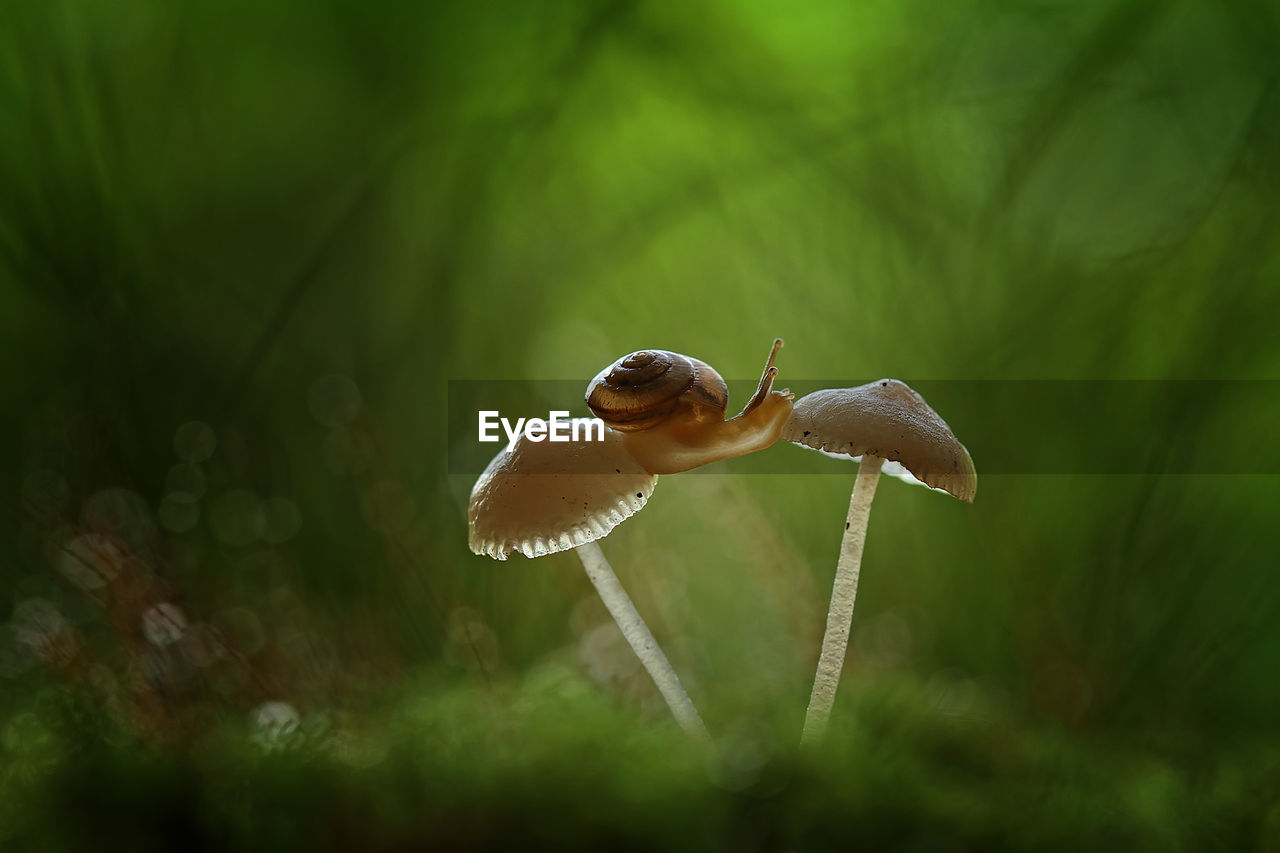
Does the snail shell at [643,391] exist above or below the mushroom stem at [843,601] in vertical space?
above

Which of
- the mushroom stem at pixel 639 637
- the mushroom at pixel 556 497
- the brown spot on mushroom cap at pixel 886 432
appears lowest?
the mushroom stem at pixel 639 637

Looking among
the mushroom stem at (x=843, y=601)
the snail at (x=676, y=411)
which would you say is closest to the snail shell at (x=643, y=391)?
the snail at (x=676, y=411)

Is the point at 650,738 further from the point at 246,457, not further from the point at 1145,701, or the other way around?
the point at 246,457

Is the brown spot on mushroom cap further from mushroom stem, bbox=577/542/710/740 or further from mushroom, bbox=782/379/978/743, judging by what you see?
mushroom stem, bbox=577/542/710/740

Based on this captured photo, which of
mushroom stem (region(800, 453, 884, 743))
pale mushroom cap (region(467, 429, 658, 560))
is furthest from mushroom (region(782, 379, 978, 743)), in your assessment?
pale mushroom cap (region(467, 429, 658, 560))

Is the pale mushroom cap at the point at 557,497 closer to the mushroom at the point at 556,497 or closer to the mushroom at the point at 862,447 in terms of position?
the mushroom at the point at 556,497

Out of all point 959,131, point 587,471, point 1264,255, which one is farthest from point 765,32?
point 587,471
